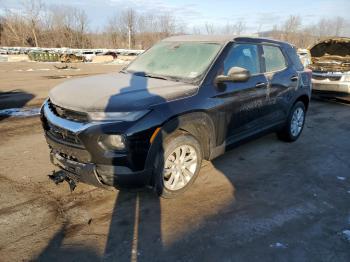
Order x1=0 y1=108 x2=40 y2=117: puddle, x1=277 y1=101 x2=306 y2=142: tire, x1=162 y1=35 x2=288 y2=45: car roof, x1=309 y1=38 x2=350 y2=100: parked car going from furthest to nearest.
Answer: x1=309 y1=38 x2=350 y2=100: parked car, x1=0 y1=108 x2=40 y2=117: puddle, x1=277 y1=101 x2=306 y2=142: tire, x1=162 y1=35 x2=288 y2=45: car roof

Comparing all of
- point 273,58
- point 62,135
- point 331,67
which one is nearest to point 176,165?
point 62,135

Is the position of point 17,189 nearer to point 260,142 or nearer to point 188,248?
point 188,248

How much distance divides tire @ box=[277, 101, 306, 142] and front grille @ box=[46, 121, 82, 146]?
12.6 ft

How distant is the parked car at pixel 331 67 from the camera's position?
31.7ft

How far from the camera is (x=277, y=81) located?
5.04 metres

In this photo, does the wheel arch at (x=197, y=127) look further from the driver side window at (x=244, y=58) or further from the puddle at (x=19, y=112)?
the puddle at (x=19, y=112)

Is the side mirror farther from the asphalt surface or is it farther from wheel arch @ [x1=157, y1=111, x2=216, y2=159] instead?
the asphalt surface

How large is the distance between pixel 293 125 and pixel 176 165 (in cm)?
312

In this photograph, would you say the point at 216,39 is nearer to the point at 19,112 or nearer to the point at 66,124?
the point at 66,124

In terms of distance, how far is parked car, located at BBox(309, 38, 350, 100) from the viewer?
31.7 feet

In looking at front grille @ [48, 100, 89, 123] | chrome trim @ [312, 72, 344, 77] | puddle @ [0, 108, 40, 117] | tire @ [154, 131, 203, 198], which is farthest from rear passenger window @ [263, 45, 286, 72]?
puddle @ [0, 108, 40, 117]

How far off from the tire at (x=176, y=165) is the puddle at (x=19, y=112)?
5.41 metres

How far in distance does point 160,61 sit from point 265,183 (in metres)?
2.24

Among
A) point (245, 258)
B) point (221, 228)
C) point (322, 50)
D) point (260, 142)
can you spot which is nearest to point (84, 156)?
point (221, 228)
